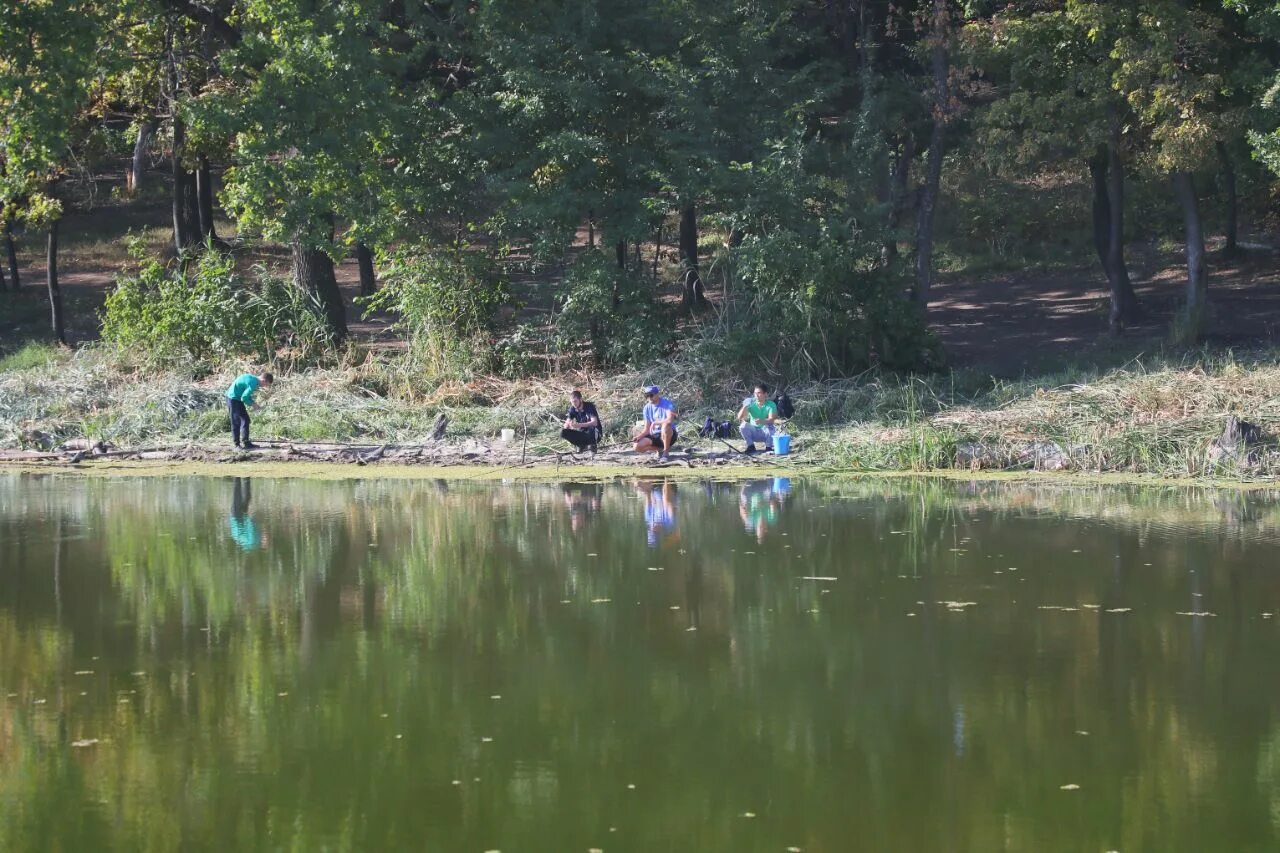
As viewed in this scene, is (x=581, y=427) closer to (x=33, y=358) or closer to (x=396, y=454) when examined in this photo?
(x=396, y=454)

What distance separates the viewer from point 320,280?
29000 mm

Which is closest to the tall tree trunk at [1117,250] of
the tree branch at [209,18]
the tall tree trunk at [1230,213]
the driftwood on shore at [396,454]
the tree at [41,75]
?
the tall tree trunk at [1230,213]

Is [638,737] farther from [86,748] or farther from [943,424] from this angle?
[943,424]

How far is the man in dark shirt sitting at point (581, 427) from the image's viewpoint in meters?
21.6

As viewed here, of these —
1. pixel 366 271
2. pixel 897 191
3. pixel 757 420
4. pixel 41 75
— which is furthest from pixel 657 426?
pixel 366 271

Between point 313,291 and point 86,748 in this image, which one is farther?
point 313,291

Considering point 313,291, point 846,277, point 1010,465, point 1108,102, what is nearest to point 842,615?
point 1010,465

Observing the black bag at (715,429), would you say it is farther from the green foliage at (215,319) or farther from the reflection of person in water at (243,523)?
the green foliage at (215,319)

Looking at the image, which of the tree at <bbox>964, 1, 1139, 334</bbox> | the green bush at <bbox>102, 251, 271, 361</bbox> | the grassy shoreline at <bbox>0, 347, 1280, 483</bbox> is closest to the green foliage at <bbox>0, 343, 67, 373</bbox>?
the grassy shoreline at <bbox>0, 347, 1280, 483</bbox>

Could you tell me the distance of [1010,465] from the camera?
1998cm

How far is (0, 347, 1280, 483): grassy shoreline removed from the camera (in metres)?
19.6

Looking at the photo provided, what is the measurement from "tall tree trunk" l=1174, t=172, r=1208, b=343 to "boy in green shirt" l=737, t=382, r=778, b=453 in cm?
867

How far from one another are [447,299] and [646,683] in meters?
18.2

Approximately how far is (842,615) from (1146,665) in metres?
2.39
